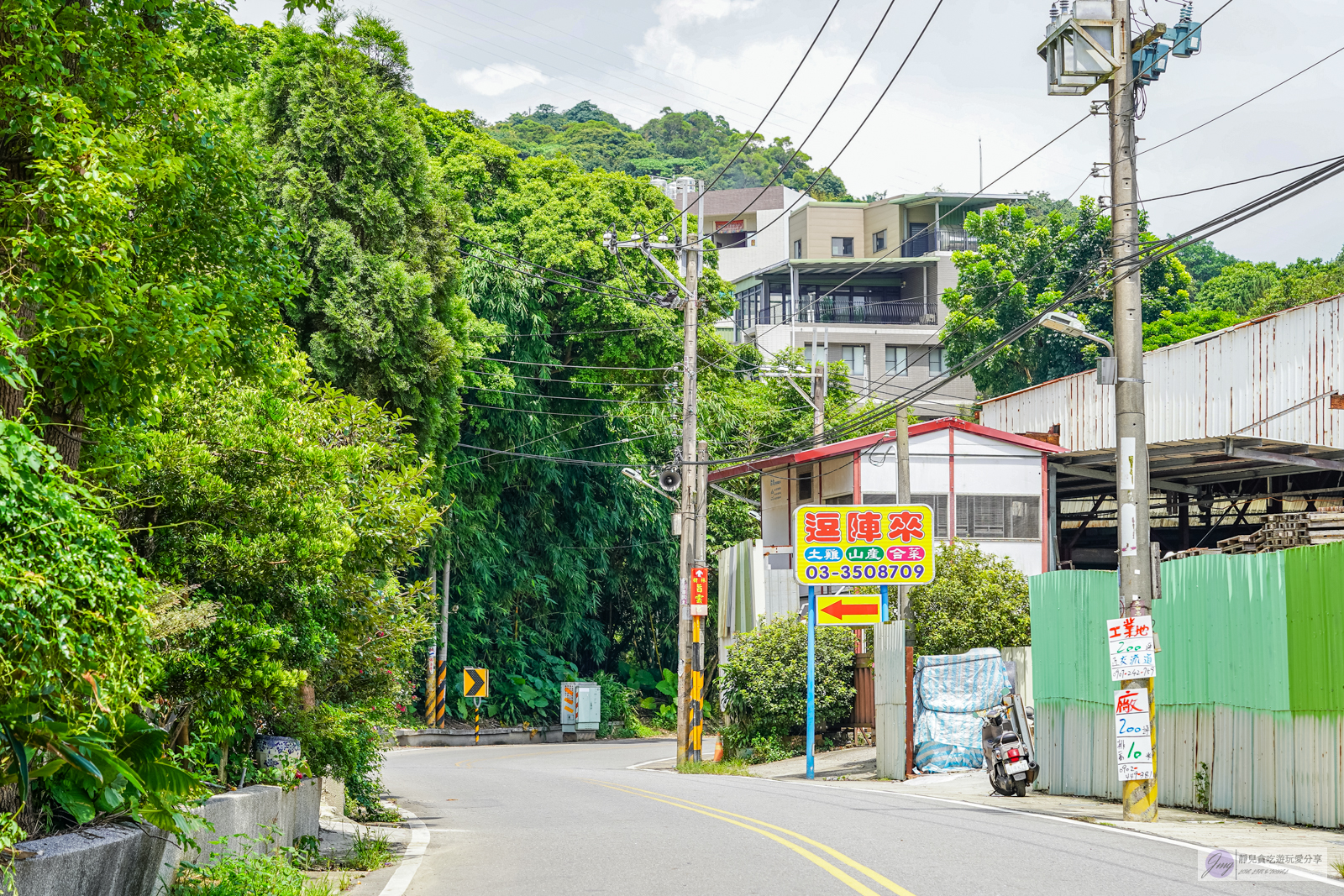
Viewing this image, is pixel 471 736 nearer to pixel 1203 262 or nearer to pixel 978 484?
pixel 978 484

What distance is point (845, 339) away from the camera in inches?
2564

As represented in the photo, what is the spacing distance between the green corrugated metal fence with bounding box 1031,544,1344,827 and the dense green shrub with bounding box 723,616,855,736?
10.2 metres

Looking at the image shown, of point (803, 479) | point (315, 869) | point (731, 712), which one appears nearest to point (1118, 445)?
point (315, 869)

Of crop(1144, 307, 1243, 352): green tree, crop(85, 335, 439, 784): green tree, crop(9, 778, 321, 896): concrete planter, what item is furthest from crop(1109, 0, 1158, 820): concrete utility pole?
crop(1144, 307, 1243, 352): green tree

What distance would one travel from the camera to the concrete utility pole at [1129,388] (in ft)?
46.2

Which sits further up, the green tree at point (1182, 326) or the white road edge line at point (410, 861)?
the green tree at point (1182, 326)

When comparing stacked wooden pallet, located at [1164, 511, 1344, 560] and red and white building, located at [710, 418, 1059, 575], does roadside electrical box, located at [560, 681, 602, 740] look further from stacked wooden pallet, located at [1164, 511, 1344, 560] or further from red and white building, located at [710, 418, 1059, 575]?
stacked wooden pallet, located at [1164, 511, 1344, 560]

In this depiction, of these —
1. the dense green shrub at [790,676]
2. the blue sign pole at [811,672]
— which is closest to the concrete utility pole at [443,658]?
the dense green shrub at [790,676]

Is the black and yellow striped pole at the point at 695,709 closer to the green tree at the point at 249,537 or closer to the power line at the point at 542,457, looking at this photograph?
the power line at the point at 542,457

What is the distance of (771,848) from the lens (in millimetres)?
11305

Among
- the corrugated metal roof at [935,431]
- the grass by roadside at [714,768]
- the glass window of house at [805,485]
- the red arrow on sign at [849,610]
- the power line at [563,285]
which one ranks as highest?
the power line at [563,285]

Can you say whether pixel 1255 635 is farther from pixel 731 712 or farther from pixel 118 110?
pixel 731 712

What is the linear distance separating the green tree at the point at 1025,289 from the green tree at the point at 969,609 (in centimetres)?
2489

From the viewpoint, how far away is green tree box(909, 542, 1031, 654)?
24.6 meters
